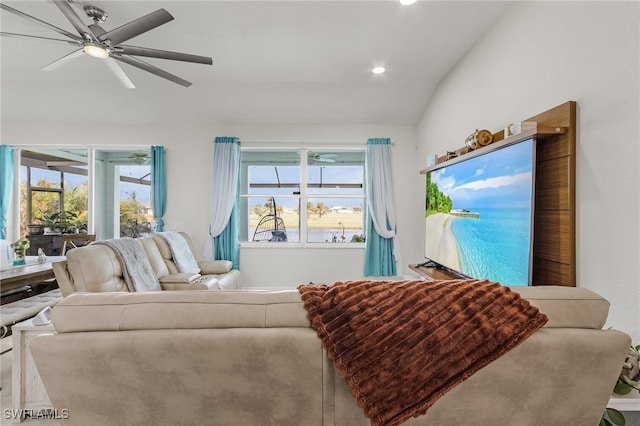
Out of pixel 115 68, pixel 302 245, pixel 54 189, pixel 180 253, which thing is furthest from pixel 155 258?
pixel 54 189

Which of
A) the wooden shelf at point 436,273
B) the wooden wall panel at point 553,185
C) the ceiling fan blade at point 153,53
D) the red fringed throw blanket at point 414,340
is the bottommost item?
the wooden shelf at point 436,273

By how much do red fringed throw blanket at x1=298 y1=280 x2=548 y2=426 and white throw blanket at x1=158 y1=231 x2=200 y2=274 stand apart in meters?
2.96

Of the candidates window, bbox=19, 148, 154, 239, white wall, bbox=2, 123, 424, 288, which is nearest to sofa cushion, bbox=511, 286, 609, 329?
white wall, bbox=2, 123, 424, 288

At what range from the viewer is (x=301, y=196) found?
475 cm

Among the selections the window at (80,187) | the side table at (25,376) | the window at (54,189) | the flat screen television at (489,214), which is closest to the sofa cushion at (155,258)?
the side table at (25,376)

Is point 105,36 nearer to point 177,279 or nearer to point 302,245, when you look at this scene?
point 177,279

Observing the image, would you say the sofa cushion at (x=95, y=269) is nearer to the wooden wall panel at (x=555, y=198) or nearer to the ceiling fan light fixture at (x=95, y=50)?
the ceiling fan light fixture at (x=95, y=50)

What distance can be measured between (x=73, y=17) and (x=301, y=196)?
10.7ft

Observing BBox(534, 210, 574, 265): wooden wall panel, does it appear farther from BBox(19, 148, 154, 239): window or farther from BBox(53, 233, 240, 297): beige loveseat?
BBox(19, 148, 154, 239): window

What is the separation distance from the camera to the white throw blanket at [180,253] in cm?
346

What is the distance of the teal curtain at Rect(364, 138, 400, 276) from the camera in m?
4.48

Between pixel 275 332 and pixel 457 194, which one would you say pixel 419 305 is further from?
pixel 457 194

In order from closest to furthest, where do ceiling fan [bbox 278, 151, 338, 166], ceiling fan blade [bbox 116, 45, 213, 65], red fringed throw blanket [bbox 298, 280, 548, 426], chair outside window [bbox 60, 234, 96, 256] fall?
red fringed throw blanket [bbox 298, 280, 548, 426] < ceiling fan blade [bbox 116, 45, 213, 65] < chair outside window [bbox 60, 234, 96, 256] < ceiling fan [bbox 278, 151, 338, 166]

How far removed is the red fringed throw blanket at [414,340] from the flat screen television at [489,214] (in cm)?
108
